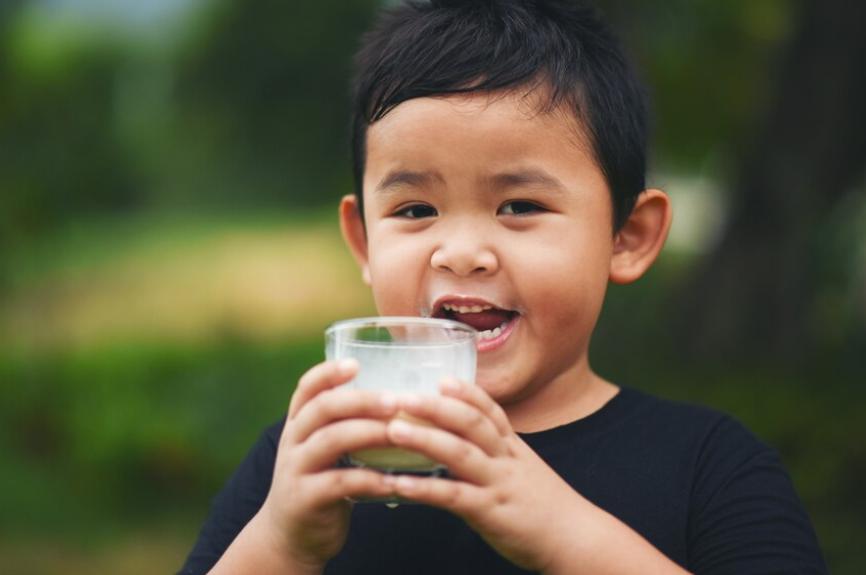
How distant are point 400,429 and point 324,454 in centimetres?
13

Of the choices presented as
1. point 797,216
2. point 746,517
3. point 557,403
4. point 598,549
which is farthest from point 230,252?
point 598,549

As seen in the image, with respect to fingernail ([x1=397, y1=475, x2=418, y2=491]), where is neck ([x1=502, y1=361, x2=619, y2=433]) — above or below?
above

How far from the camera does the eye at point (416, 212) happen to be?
2.03 meters

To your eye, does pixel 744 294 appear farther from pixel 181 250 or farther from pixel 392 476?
pixel 392 476

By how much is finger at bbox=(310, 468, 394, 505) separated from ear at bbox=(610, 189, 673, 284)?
0.94m

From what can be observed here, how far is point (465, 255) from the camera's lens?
1.92 metres

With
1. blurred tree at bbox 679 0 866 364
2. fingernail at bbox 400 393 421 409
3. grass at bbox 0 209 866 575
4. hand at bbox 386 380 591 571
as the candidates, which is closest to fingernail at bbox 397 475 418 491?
hand at bbox 386 380 591 571

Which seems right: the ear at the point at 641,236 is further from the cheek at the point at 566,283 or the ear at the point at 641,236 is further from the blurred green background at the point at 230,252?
the blurred green background at the point at 230,252

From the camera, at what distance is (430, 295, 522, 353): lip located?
1950 mm

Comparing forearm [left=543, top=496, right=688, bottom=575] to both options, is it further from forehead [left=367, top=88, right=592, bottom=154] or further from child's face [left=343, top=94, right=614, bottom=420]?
forehead [left=367, top=88, right=592, bottom=154]

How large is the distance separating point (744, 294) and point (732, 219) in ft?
1.46

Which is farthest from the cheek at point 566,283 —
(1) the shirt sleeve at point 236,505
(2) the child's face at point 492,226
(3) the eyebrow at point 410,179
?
(1) the shirt sleeve at point 236,505

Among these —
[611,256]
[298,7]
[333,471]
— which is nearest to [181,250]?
[298,7]

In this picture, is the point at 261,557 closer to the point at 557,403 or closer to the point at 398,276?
the point at 398,276
